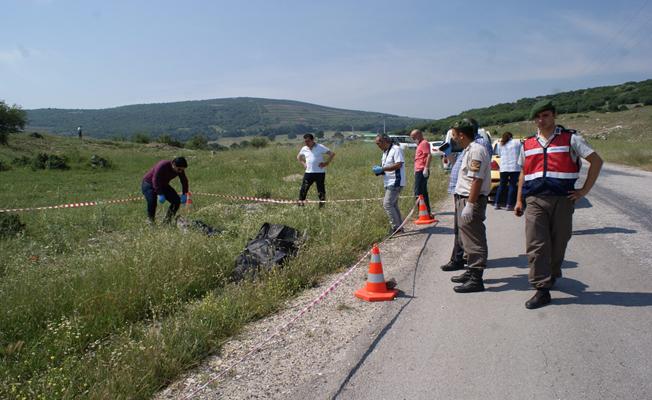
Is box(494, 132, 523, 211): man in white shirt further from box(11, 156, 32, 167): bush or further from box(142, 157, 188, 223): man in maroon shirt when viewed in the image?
box(11, 156, 32, 167): bush

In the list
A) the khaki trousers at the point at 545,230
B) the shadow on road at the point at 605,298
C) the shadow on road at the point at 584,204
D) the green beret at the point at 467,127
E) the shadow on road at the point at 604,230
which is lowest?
the shadow on road at the point at 584,204

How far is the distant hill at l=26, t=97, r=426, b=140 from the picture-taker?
13250cm

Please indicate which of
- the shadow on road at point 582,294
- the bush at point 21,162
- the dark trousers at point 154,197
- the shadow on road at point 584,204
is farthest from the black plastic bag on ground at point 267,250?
the bush at point 21,162

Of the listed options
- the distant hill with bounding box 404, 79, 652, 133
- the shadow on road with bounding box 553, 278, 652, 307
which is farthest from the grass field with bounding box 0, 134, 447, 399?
the distant hill with bounding box 404, 79, 652, 133

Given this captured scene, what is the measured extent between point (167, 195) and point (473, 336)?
7.04m

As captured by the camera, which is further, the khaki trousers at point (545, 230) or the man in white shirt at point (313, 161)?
the man in white shirt at point (313, 161)

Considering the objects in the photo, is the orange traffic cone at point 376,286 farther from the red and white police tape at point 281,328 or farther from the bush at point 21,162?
the bush at point 21,162

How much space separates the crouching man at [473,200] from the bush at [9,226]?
7.45 m

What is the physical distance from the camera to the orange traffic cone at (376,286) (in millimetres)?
5078

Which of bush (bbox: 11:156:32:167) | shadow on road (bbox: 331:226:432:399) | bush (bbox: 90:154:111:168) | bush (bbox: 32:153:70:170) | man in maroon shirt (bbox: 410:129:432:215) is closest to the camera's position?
shadow on road (bbox: 331:226:432:399)

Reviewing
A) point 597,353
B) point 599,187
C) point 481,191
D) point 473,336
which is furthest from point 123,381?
point 599,187

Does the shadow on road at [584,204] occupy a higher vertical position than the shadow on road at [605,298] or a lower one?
lower

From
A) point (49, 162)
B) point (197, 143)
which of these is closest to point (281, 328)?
point (49, 162)

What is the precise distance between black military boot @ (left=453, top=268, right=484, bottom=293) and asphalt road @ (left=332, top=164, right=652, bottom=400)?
0.22 ft
